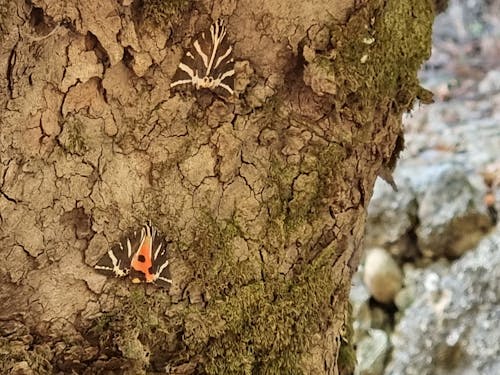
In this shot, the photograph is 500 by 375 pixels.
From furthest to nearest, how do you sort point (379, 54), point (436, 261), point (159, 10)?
1. point (436, 261)
2. point (379, 54)
3. point (159, 10)

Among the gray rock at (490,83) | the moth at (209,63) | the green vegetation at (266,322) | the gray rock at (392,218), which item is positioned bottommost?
the green vegetation at (266,322)

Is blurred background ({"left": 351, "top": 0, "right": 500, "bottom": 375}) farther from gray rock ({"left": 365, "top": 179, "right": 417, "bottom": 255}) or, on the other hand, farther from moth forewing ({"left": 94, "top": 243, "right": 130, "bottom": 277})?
moth forewing ({"left": 94, "top": 243, "right": 130, "bottom": 277})

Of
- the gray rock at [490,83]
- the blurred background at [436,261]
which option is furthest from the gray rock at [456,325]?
the gray rock at [490,83]

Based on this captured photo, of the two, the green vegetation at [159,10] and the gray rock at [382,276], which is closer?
the green vegetation at [159,10]

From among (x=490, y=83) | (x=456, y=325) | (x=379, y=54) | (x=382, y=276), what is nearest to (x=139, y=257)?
(x=379, y=54)

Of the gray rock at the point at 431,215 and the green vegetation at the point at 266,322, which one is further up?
the gray rock at the point at 431,215

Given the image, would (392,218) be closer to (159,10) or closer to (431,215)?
(431,215)

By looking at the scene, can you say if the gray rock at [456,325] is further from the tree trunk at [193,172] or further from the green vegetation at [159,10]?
the green vegetation at [159,10]
